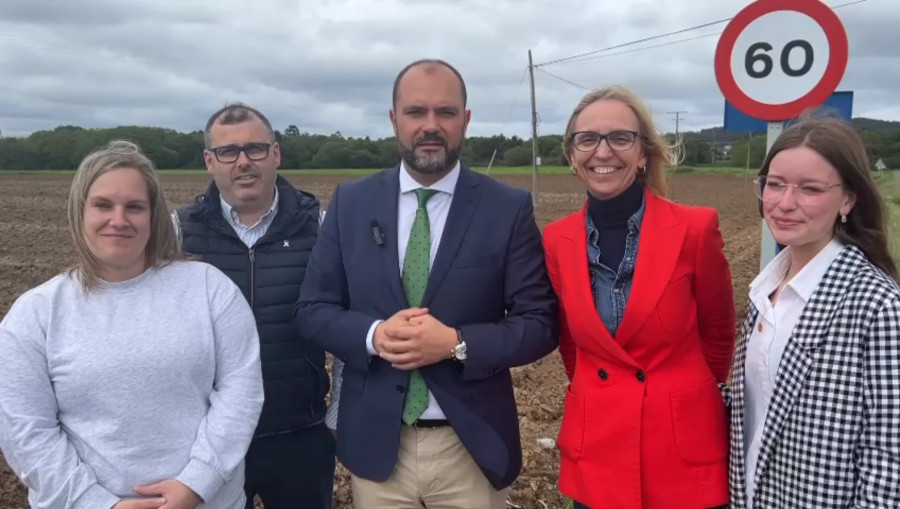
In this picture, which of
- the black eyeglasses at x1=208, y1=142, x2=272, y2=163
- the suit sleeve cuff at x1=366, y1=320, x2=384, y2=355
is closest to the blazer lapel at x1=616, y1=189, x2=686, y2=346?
the suit sleeve cuff at x1=366, y1=320, x2=384, y2=355

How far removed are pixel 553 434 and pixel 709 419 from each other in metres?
2.76

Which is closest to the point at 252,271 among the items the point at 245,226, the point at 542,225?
the point at 245,226

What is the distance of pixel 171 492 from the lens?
2.26m

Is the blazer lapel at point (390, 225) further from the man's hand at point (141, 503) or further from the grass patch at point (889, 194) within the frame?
the grass patch at point (889, 194)

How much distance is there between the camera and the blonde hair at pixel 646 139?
2572mm

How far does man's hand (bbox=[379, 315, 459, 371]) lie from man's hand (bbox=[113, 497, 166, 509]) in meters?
0.85

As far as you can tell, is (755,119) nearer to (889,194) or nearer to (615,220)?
(615,220)

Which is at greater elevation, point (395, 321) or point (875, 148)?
point (875, 148)

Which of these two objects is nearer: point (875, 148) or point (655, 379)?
point (655, 379)

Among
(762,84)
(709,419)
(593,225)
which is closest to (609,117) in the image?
(593,225)

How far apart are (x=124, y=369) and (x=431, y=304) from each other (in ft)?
3.40

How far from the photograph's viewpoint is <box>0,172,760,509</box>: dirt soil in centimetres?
432

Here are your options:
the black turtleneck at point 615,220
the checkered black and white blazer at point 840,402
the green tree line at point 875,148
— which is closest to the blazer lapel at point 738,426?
the checkered black and white blazer at point 840,402

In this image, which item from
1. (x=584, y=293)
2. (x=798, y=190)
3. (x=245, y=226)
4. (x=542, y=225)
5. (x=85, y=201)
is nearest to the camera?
(x=798, y=190)
